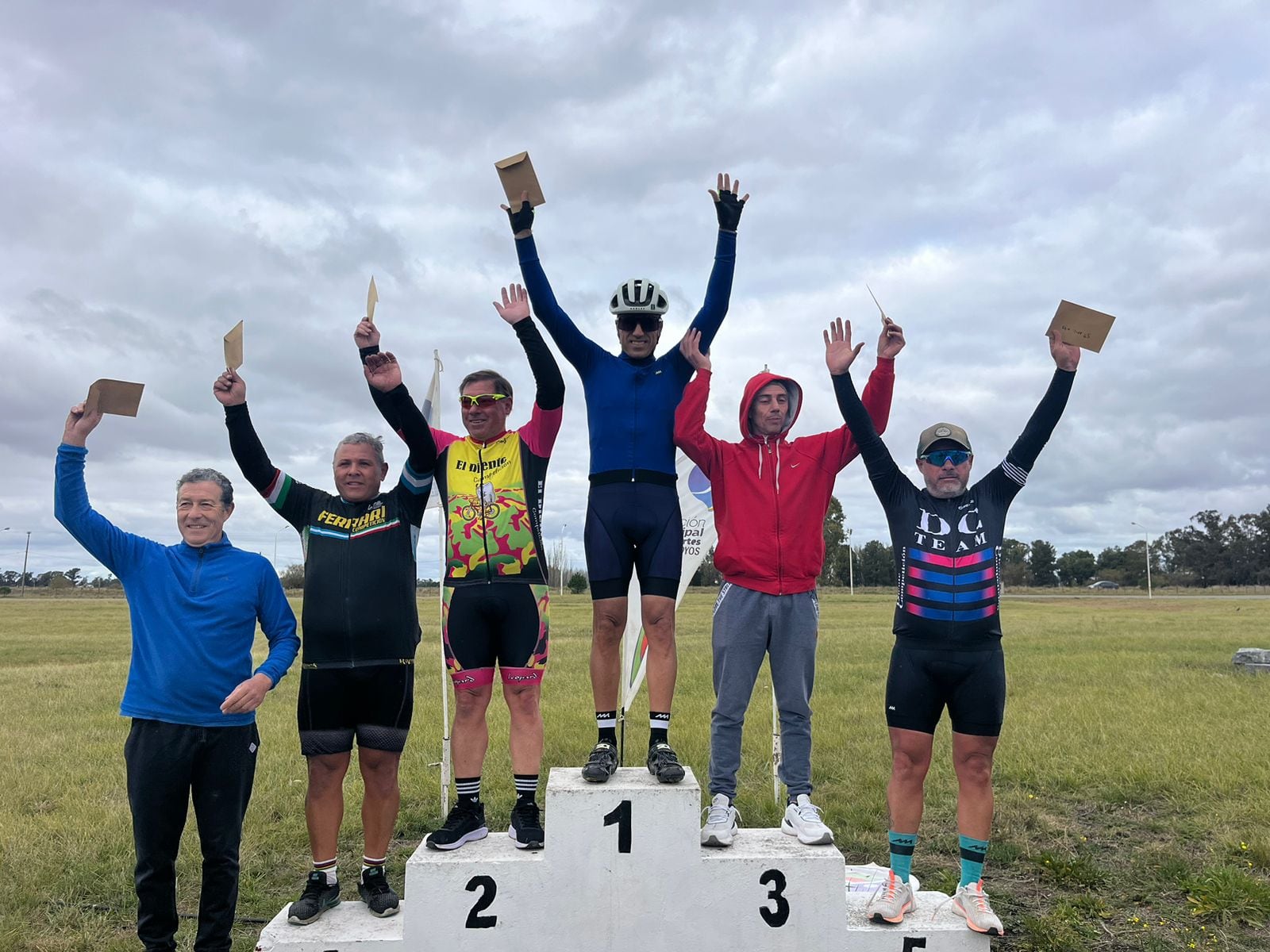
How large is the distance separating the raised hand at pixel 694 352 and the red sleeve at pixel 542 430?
741 millimetres

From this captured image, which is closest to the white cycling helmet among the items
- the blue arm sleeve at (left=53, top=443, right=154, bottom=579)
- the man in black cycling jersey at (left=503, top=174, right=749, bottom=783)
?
the man in black cycling jersey at (left=503, top=174, right=749, bottom=783)

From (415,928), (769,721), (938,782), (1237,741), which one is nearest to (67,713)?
(769,721)

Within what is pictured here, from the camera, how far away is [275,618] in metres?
4.40

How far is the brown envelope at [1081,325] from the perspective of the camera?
444 cm

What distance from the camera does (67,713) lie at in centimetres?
1200

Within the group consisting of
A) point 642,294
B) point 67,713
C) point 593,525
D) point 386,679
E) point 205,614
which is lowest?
point 67,713

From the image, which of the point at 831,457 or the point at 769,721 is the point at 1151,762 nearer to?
the point at 769,721

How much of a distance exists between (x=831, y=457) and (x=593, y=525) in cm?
144

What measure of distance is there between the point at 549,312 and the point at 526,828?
107 inches

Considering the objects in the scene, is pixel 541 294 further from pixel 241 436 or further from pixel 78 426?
pixel 78 426

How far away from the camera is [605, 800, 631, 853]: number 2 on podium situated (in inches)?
161

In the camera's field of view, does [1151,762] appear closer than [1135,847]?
No

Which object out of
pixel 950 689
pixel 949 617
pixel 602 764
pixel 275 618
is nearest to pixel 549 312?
pixel 275 618

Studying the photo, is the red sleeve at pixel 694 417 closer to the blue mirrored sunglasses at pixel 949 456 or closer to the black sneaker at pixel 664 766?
the blue mirrored sunglasses at pixel 949 456
